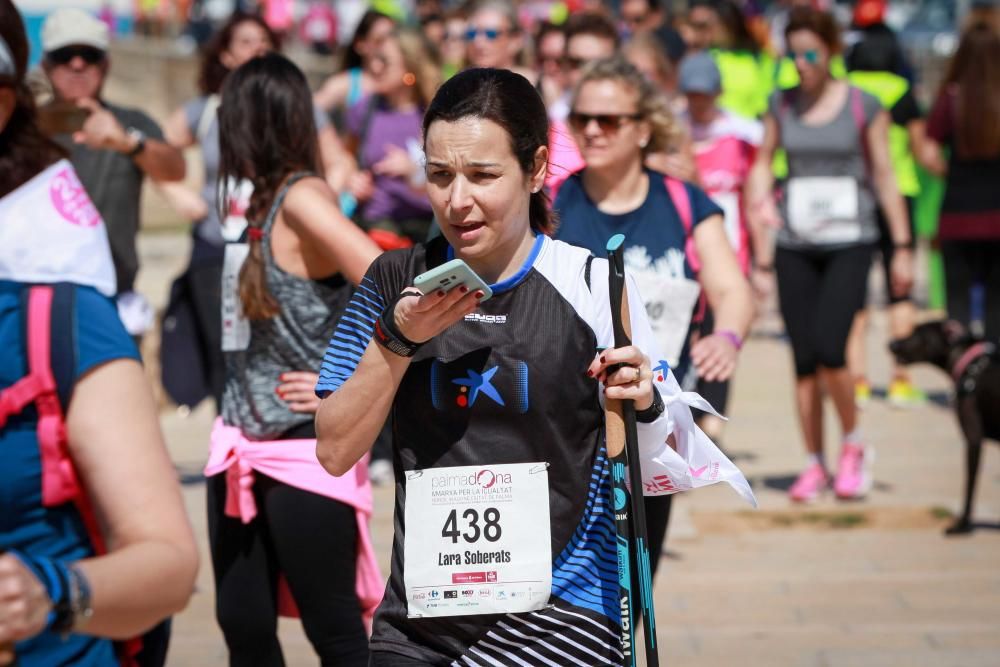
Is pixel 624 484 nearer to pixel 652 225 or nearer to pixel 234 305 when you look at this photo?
pixel 234 305

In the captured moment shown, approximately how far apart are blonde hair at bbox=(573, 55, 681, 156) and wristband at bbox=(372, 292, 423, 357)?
222 cm

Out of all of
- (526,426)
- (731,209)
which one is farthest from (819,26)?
(526,426)

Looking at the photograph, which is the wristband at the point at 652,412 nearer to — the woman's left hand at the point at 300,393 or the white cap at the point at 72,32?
the woman's left hand at the point at 300,393

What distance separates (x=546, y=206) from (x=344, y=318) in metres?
0.52

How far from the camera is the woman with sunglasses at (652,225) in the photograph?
456 cm

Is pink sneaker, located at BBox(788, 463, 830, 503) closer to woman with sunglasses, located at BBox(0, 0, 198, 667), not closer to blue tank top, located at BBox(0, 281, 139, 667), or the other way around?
woman with sunglasses, located at BBox(0, 0, 198, 667)

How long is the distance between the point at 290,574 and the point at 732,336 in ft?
4.61

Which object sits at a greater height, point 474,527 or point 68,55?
point 68,55

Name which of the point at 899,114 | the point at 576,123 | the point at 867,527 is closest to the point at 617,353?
the point at 576,123

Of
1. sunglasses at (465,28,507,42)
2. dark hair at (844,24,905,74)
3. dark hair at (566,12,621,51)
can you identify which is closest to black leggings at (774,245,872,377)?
dark hair at (566,12,621,51)

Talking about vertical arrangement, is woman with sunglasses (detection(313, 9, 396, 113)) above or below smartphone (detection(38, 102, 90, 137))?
above

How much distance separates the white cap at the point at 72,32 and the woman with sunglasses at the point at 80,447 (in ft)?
12.7

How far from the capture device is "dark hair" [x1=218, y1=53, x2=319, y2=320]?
13.8 ft

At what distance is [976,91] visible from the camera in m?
8.66
